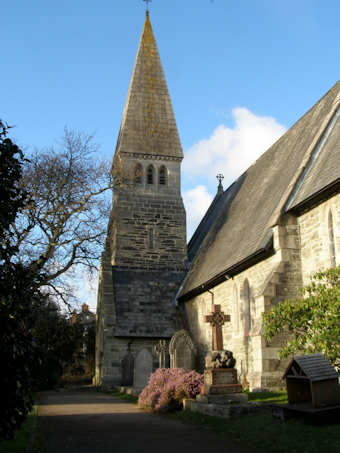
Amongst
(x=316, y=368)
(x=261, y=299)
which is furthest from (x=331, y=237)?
(x=316, y=368)

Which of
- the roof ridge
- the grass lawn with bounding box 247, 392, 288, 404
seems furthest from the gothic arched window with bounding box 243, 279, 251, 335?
the grass lawn with bounding box 247, 392, 288, 404

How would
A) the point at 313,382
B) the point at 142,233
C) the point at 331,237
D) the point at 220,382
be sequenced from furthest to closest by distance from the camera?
the point at 142,233 → the point at 331,237 → the point at 220,382 → the point at 313,382

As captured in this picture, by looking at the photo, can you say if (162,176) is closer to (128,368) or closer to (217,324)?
(128,368)

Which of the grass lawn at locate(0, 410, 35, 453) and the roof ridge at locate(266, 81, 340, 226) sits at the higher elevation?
the roof ridge at locate(266, 81, 340, 226)

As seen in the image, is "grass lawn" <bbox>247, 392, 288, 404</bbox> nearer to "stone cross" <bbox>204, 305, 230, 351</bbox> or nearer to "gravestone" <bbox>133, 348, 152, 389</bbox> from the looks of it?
"stone cross" <bbox>204, 305, 230, 351</bbox>

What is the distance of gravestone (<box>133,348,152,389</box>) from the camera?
22281 millimetres

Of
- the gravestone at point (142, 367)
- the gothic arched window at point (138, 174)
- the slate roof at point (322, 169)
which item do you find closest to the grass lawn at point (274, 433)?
the slate roof at point (322, 169)

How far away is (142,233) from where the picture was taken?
2666 cm

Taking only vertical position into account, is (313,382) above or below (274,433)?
above

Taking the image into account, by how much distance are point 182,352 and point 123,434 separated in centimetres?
1087

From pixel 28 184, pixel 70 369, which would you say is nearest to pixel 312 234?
pixel 28 184

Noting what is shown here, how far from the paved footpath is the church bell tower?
9.31 metres

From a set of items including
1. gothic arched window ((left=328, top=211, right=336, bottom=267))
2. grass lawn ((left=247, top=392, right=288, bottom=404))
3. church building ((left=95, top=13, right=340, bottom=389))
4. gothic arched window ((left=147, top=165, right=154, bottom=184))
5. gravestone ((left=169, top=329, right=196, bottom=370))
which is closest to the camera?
grass lawn ((left=247, top=392, right=288, bottom=404))

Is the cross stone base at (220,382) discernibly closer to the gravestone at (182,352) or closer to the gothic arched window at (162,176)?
the gravestone at (182,352)
